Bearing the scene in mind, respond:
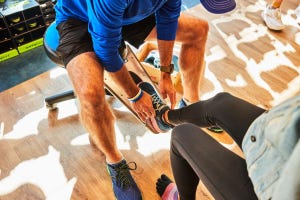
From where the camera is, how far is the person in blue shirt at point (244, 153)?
0.59 meters

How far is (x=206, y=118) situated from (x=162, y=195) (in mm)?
436

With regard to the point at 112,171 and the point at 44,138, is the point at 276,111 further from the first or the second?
the point at 44,138

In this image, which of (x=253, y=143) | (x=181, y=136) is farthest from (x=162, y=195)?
(x=253, y=143)

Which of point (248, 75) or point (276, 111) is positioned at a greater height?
point (276, 111)

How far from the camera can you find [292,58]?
6.19ft

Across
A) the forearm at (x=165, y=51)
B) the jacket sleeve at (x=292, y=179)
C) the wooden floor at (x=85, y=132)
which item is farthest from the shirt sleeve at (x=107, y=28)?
the jacket sleeve at (x=292, y=179)

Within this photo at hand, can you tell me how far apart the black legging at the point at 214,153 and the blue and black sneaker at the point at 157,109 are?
0.73 feet

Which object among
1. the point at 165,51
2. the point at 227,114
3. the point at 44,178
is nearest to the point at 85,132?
the point at 44,178

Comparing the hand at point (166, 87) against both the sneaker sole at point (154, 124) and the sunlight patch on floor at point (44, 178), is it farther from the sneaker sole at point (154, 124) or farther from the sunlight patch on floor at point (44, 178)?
the sunlight patch on floor at point (44, 178)

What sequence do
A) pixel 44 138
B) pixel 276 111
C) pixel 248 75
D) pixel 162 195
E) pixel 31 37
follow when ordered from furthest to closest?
pixel 31 37 < pixel 248 75 < pixel 44 138 < pixel 162 195 < pixel 276 111

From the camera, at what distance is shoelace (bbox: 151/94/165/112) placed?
1.27m

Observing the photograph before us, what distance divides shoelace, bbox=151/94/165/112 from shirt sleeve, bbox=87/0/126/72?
0.26 meters

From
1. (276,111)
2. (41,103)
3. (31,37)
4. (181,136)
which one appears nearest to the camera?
(276,111)

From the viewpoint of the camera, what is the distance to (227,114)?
908 millimetres
